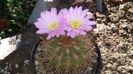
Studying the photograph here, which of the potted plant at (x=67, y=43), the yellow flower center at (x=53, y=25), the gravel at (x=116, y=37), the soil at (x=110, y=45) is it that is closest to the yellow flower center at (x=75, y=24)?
the potted plant at (x=67, y=43)

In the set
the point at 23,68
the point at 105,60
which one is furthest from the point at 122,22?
the point at 23,68

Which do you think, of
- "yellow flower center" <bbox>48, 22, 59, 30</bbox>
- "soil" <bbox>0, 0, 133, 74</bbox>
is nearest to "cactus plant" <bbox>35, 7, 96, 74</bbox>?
"yellow flower center" <bbox>48, 22, 59, 30</bbox>

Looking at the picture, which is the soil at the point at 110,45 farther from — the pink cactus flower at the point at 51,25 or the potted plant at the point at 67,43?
the pink cactus flower at the point at 51,25

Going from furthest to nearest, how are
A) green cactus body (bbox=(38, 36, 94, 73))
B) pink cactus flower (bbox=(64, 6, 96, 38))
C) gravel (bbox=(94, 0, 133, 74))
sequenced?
gravel (bbox=(94, 0, 133, 74))
green cactus body (bbox=(38, 36, 94, 73))
pink cactus flower (bbox=(64, 6, 96, 38))

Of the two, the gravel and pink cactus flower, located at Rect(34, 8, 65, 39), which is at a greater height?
pink cactus flower, located at Rect(34, 8, 65, 39)

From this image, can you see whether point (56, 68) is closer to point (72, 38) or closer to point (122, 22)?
Answer: point (72, 38)

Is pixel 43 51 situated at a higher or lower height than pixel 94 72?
higher

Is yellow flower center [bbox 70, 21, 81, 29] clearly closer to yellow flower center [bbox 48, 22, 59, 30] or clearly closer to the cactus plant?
the cactus plant
